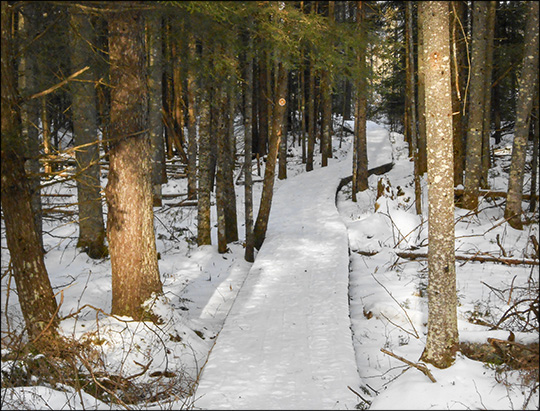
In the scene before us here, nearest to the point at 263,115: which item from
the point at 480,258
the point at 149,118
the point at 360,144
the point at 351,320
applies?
the point at 360,144

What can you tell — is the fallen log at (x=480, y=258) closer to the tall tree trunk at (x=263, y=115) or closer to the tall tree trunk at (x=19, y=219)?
the tall tree trunk at (x=19, y=219)

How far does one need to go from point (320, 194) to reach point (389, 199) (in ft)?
10.9

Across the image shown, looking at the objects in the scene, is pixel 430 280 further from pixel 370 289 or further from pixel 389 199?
pixel 389 199

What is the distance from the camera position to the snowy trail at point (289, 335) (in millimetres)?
4902

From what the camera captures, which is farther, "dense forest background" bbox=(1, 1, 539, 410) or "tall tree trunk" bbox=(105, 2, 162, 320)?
"tall tree trunk" bbox=(105, 2, 162, 320)

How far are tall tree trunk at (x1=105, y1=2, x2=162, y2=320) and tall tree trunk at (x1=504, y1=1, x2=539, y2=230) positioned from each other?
8.80 m

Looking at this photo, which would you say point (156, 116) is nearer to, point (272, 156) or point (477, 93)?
point (272, 156)

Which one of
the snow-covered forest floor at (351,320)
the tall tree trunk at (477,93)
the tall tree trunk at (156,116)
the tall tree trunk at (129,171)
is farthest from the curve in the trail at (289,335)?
the tall tree trunk at (156,116)

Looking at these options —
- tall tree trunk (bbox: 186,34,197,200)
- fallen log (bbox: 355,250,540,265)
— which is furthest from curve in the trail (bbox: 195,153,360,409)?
tall tree trunk (bbox: 186,34,197,200)

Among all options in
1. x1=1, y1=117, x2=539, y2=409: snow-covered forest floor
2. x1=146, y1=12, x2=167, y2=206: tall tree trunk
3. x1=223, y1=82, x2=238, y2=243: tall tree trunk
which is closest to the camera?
x1=1, y1=117, x2=539, y2=409: snow-covered forest floor

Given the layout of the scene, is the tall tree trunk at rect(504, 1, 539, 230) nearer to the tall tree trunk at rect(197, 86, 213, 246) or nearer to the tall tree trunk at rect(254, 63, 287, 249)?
the tall tree trunk at rect(254, 63, 287, 249)

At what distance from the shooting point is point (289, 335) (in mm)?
6469

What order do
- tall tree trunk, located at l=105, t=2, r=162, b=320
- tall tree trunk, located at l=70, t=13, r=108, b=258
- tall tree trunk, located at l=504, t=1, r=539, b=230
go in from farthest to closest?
tall tree trunk, located at l=504, t=1, r=539, b=230
tall tree trunk, located at l=70, t=13, r=108, b=258
tall tree trunk, located at l=105, t=2, r=162, b=320

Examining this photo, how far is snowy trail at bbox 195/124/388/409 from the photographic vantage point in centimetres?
490
